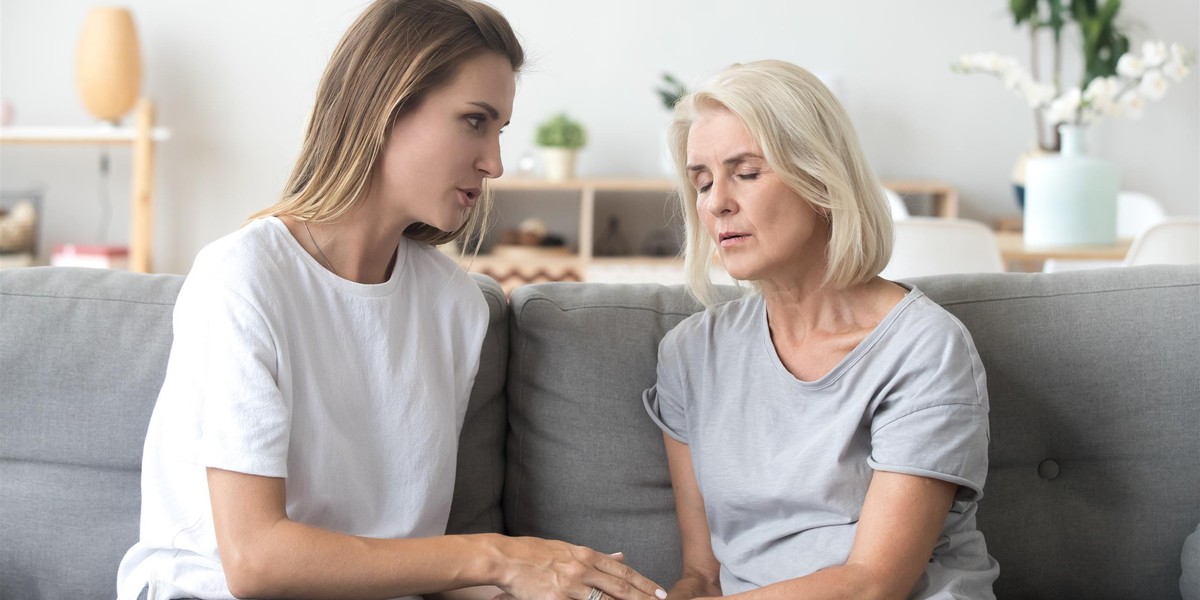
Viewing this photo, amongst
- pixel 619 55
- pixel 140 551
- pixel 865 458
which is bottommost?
pixel 140 551

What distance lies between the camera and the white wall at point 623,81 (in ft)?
15.5

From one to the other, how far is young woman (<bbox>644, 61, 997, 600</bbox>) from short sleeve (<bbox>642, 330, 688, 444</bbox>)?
22 millimetres

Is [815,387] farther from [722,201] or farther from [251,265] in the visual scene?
[251,265]

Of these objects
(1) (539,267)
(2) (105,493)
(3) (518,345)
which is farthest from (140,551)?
(1) (539,267)

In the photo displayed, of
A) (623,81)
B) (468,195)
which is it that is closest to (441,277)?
(468,195)

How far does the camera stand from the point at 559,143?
4.42 metres

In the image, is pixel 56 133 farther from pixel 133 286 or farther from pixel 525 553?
pixel 525 553

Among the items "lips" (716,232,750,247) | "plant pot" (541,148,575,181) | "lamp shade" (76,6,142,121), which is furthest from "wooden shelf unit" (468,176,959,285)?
"lips" (716,232,750,247)

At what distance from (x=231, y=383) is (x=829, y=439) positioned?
693mm

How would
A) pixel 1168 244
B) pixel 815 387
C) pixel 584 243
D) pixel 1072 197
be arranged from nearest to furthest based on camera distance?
pixel 815 387 < pixel 1168 244 < pixel 1072 197 < pixel 584 243

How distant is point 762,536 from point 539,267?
3.05 metres

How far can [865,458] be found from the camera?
1.37 m

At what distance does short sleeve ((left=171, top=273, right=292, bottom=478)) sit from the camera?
117cm

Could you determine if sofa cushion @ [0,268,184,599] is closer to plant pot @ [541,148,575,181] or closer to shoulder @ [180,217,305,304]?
shoulder @ [180,217,305,304]
